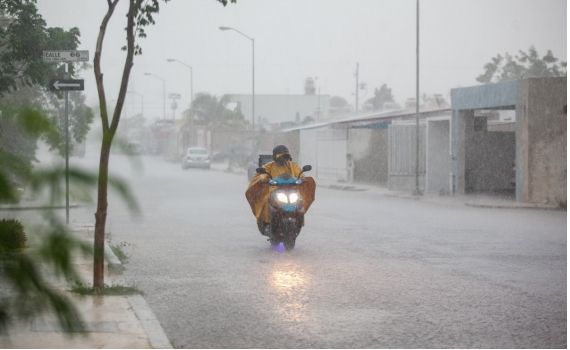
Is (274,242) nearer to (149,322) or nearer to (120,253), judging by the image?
(120,253)


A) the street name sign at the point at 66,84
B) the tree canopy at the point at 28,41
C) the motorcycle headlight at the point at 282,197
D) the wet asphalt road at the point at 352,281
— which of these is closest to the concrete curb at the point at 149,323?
the wet asphalt road at the point at 352,281

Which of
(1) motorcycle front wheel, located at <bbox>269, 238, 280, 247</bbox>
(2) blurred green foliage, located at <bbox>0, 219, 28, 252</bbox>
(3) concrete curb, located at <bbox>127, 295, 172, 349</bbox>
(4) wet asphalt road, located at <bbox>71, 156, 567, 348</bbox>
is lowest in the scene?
(4) wet asphalt road, located at <bbox>71, 156, 567, 348</bbox>

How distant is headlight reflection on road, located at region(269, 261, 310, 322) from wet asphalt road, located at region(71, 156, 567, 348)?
0.01 meters

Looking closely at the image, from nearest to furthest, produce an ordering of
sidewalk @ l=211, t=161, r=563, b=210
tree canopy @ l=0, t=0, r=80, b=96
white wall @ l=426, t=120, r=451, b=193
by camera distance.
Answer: tree canopy @ l=0, t=0, r=80, b=96, sidewalk @ l=211, t=161, r=563, b=210, white wall @ l=426, t=120, r=451, b=193

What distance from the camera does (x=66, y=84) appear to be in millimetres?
14391

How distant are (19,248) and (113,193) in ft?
0.94

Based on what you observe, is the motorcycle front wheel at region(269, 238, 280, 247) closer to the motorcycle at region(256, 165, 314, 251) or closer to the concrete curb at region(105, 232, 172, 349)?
the motorcycle at region(256, 165, 314, 251)

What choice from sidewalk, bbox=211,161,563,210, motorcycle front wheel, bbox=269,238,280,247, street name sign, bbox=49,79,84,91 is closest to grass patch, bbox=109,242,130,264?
motorcycle front wheel, bbox=269,238,280,247

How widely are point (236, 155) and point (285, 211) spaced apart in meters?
53.6

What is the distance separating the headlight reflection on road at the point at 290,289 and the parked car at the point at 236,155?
49580mm

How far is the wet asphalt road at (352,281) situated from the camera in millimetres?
6777

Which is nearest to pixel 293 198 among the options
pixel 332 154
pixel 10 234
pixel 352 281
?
pixel 352 281

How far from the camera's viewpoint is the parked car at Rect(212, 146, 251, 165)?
203ft

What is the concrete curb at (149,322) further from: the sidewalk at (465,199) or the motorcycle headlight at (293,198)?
the sidewalk at (465,199)
